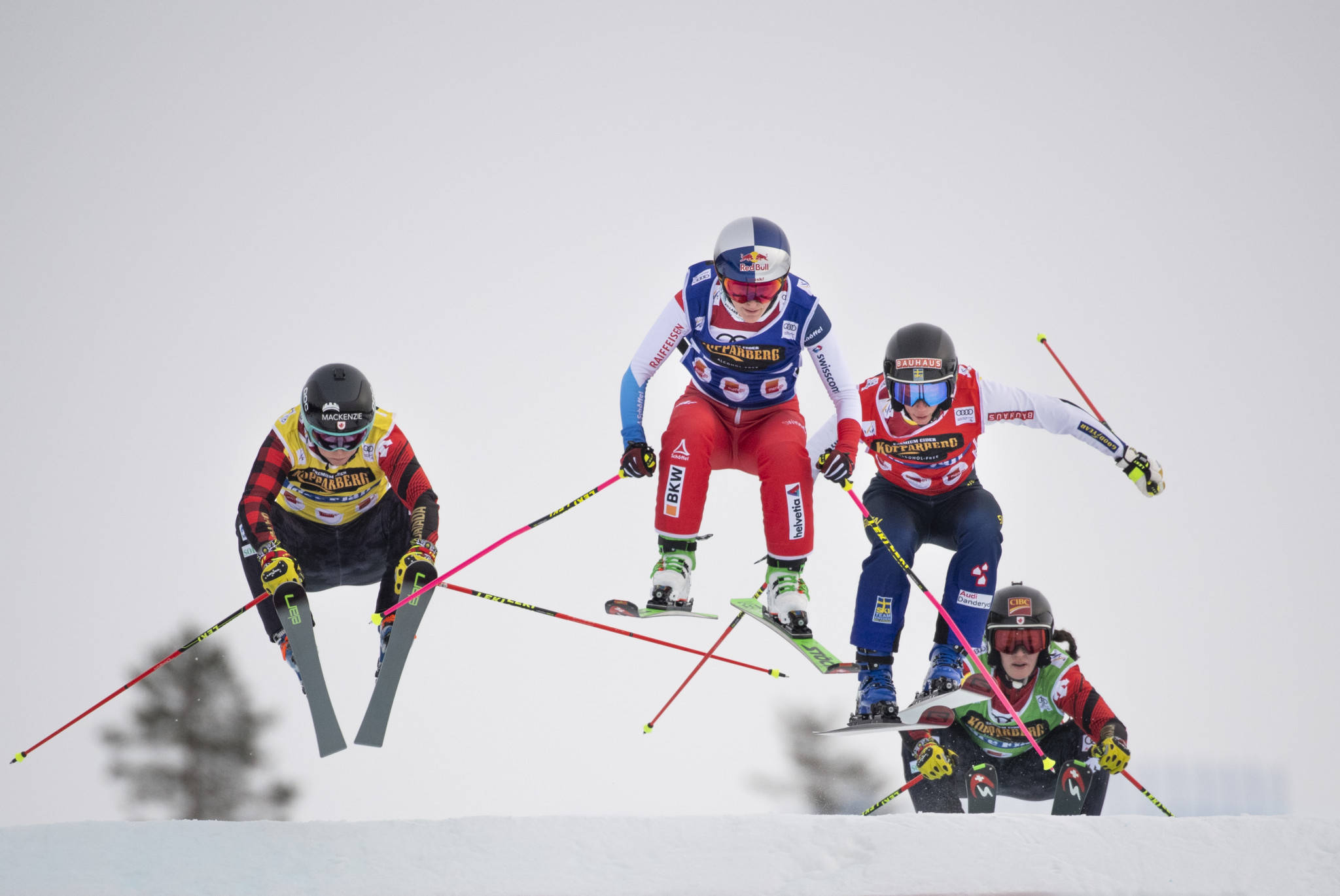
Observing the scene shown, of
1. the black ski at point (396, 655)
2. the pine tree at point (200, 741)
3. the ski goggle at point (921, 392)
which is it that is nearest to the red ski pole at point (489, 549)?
the black ski at point (396, 655)

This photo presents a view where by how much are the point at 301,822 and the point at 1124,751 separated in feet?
13.5

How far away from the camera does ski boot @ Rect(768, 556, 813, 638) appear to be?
574 cm

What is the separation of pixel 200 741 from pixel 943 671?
41.2 ft

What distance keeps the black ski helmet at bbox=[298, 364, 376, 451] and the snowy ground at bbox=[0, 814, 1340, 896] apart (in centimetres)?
188

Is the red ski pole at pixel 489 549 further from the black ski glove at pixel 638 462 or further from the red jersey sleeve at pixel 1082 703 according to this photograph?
the red jersey sleeve at pixel 1082 703

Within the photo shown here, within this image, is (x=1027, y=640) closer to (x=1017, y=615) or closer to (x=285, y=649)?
(x=1017, y=615)

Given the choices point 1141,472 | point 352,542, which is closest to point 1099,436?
point 1141,472

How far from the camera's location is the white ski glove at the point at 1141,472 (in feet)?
20.1

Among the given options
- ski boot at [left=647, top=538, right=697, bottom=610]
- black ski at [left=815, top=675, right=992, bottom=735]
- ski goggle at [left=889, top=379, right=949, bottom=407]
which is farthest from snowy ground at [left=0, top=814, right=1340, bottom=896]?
ski goggle at [left=889, top=379, right=949, bottom=407]

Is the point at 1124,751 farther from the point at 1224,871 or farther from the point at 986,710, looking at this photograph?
the point at 1224,871

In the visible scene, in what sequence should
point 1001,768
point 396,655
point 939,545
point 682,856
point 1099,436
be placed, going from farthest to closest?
point 1001,768 < point 939,545 < point 1099,436 < point 396,655 < point 682,856

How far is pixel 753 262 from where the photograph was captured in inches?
223

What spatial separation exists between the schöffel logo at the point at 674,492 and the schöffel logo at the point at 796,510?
517 mm

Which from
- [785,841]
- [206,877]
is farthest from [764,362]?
[206,877]
